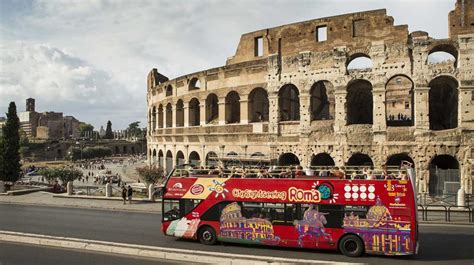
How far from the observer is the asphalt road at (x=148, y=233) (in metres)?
11.6

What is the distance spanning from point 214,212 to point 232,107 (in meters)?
18.3

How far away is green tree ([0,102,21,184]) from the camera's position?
33625mm

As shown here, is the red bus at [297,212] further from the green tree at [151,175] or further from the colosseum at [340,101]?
the green tree at [151,175]

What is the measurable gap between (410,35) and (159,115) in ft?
81.0

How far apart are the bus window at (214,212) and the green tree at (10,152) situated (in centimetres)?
2763

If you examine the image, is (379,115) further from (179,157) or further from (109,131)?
(109,131)

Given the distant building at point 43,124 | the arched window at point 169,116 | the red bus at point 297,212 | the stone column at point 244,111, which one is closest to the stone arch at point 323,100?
the stone column at point 244,111

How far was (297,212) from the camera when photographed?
40.3 feet

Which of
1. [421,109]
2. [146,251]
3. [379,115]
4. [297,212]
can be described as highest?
[421,109]

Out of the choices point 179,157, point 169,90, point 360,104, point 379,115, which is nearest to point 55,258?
point 379,115

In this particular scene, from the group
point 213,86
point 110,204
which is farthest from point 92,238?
point 213,86

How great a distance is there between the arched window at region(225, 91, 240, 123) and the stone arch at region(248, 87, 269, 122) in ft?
5.15

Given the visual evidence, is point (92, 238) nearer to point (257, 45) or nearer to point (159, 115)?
point (257, 45)

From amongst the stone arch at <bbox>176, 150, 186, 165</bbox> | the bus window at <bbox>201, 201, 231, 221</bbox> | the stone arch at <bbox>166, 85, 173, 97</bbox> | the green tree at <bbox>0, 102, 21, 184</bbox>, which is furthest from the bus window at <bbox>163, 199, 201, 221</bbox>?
the green tree at <bbox>0, 102, 21, 184</bbox>
